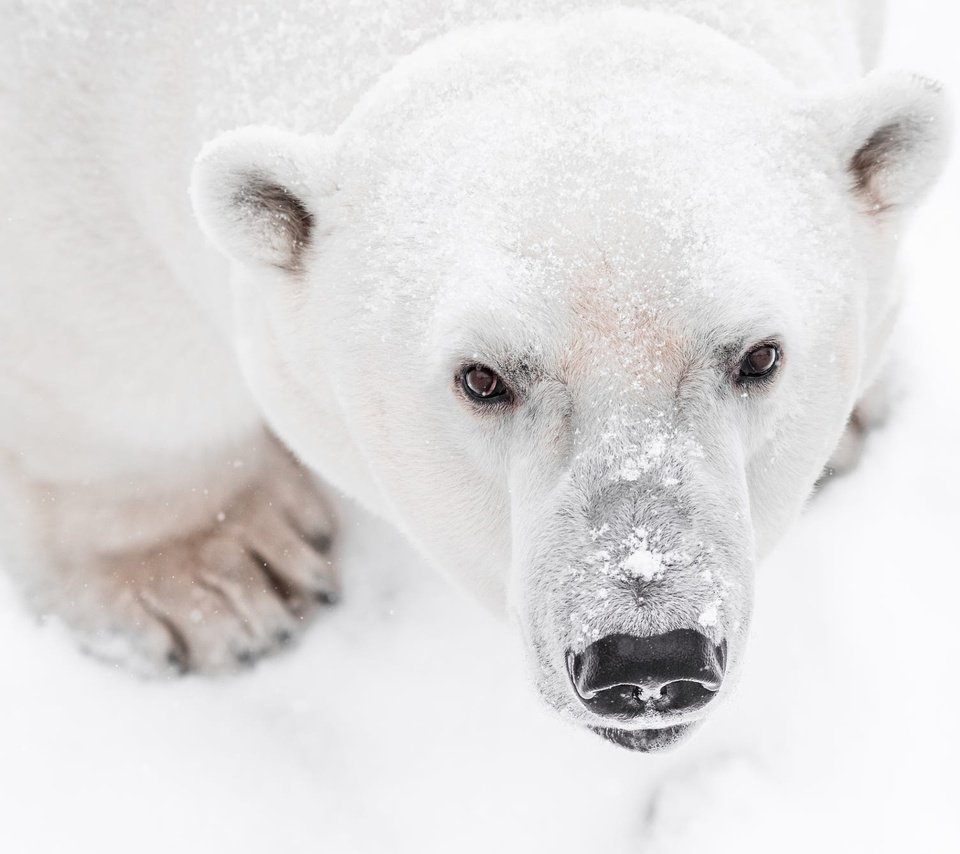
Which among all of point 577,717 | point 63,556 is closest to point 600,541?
point 577,717

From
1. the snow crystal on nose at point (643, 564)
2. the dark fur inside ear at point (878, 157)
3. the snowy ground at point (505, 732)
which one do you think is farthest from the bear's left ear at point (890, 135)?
the snowy ground at point (505, 732)

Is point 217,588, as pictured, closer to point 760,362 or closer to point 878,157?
point 760,362

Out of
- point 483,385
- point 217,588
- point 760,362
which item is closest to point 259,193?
point 483,385

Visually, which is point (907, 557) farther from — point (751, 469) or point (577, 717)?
point (577, 717)

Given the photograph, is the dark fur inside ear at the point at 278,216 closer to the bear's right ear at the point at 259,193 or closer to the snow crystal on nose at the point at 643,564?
the bear's right ear at the point at 259,193

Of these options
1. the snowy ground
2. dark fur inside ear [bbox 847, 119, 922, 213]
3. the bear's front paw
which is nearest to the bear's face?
dark fur inside ear [bbox 847, 119, 922, 213]

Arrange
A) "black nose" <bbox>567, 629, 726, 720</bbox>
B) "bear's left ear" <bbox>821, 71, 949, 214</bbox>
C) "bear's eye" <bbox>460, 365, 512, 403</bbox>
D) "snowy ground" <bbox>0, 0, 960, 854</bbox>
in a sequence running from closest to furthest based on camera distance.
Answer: "black nose" <bbox>567, 629, 726, 720</bbox> < "bear's eye" <bbox>460, 365, 512, 403</bbox> < "bear's left ear" <bbox>821, 71, 949, 214</bbox> < "snowy ground" <bbox>0, 0, 960, 854</bbox>

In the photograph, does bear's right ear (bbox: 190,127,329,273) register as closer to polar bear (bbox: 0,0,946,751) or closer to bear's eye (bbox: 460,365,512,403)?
polar bear (bbox: 0,0,946,751)

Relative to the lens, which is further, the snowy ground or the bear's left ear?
the snowy ground

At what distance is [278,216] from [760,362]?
0.86m

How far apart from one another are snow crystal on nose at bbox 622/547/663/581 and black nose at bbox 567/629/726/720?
85mm

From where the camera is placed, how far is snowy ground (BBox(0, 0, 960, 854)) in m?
2.76

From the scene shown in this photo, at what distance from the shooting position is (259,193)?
1.97 meters

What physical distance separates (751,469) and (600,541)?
16.0 inches
